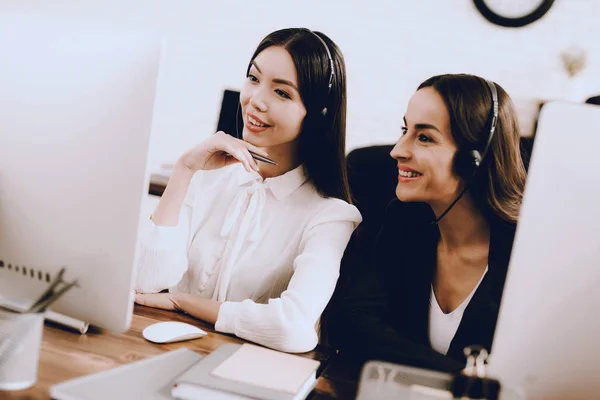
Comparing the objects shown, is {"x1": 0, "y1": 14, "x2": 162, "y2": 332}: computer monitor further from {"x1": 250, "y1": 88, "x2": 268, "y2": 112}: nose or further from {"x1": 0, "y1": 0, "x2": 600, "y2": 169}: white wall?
{"x1": 0, "y1": 0, "x2": 600, "y2": 169}: white wall

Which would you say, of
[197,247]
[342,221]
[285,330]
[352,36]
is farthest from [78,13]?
[285,330]

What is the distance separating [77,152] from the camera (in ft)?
2.36

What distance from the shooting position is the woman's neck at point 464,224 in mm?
1343

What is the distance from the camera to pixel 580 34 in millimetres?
2631

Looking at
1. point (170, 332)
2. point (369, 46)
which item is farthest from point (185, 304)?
point (369, 46)

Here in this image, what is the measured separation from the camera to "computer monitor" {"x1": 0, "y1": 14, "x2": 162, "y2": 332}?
69cm

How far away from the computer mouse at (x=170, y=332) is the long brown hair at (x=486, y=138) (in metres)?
0.76

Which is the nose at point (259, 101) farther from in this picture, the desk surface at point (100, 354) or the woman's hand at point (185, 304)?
the desk surface at point (100, 354)

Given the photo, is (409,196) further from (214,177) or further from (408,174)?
(214,177)

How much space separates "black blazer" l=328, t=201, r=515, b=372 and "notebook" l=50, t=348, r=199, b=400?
405mm

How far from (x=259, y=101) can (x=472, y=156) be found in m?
0.55

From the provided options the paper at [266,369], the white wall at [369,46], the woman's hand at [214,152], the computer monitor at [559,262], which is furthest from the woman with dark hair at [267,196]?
the white wall at [369,46]

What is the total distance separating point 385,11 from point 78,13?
1.84m

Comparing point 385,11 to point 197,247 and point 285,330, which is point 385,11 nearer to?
point 197,247
